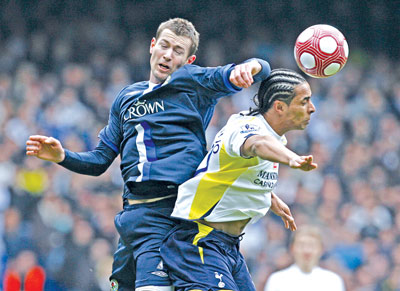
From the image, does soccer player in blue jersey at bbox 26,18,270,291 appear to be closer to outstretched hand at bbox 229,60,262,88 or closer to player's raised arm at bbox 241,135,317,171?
outstretched hand at bbox 229,60,262,88

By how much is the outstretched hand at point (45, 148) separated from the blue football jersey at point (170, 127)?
0.45 meters

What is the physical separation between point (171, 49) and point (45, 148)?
1.08 metres

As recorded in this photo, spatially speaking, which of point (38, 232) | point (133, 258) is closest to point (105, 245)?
point (38, 232)

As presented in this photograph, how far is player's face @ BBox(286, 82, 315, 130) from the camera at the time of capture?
4.27m

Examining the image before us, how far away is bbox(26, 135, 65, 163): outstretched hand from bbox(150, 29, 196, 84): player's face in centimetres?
79

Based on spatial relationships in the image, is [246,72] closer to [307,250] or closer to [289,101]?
[289,101]

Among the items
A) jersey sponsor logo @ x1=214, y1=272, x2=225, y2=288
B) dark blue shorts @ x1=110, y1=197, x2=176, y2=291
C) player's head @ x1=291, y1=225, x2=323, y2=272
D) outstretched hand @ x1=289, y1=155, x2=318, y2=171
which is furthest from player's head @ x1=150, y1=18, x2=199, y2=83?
player's head @ x1=291, y1=225, x2=323, y2=272

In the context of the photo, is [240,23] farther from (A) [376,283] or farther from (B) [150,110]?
(B) [150,110]

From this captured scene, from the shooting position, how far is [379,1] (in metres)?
17.4

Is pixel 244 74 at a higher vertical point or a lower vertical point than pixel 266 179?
higher

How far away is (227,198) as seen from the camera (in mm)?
4223

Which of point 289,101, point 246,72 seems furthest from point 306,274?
point 246,72

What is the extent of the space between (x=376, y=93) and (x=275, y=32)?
2.97 metres

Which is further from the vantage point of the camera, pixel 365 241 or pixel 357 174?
pixel 357 174
